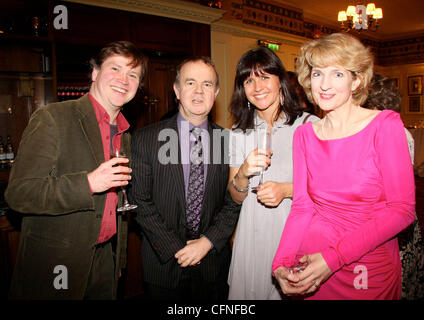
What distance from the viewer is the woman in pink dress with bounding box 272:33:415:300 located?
1.13 metres

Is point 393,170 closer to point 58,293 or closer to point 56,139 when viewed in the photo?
point 56,139

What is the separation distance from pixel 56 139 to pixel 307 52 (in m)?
1.24

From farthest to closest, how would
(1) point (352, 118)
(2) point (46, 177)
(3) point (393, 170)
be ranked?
1. (2) point (46, 177)
2. (1) point (352, 118)
3. (3) point (393, 170)

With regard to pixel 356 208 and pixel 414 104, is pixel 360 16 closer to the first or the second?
pixel 414 104

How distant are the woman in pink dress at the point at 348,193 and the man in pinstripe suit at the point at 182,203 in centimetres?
49

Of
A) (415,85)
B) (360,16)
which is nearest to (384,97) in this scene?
(360,16)

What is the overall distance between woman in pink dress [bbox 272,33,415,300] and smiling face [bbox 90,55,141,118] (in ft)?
3.15

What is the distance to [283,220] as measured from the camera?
5.40ft

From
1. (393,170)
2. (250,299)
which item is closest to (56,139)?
(250,299)

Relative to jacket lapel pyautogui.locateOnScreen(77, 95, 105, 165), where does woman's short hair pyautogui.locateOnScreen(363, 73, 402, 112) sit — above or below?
above

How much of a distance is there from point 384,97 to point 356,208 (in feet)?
4.08

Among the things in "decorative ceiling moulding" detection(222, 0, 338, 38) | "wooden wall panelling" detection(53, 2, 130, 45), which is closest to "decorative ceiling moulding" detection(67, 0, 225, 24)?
"wooden wall panelling" detection(53, 2, 130, 45)

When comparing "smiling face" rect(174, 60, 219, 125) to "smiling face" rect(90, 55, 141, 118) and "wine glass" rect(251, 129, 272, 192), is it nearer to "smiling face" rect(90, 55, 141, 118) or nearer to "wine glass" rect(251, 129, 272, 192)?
"smiling face" rect(90, 55, 141, 118)

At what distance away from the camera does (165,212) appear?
1.64 metres
